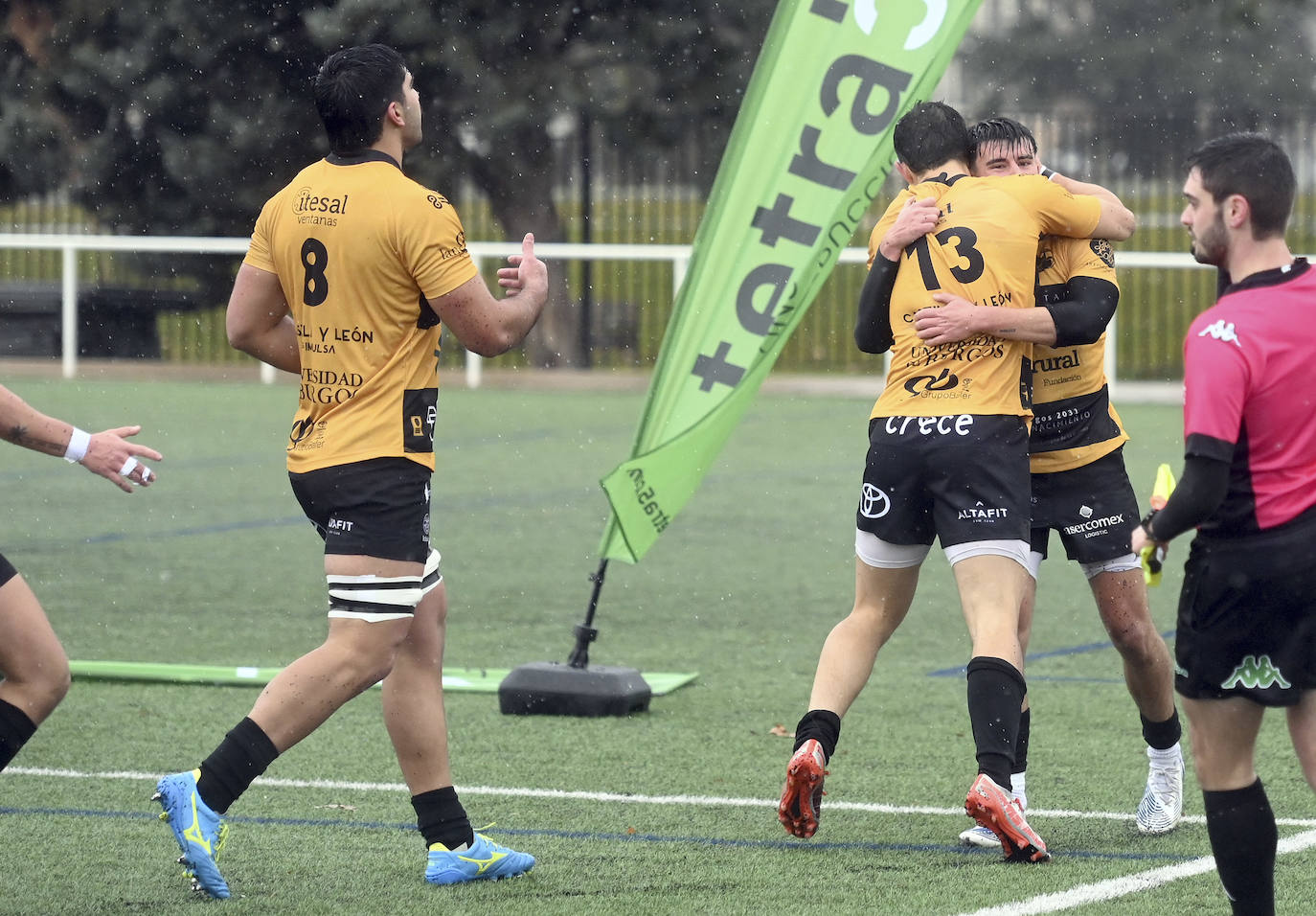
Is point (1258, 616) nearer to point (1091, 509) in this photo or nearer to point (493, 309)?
point (1091, 509)

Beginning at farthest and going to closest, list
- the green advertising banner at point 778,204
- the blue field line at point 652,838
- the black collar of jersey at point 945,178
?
the green advertising banner at point 778,204 < the black collar of jersey at point 945,178 < the blue field line at point 652,838

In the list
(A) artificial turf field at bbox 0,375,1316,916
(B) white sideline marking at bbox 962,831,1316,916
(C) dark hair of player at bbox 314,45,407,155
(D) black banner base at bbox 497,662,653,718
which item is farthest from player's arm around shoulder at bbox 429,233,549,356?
(D) black banner base at bbox 497,662,653,718

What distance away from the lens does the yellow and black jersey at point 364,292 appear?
176 inches

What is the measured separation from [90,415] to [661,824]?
14059 mm

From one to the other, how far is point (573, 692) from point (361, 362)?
246 centimetres

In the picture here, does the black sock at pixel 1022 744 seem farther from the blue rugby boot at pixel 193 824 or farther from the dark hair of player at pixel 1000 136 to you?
the blue rugby boot at pixel 193 824

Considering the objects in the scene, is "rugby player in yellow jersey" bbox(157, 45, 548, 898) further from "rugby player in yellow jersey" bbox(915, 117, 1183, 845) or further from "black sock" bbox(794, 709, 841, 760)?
"rugby player in yellow jersey" bbox(915, 117, 1183, 845)

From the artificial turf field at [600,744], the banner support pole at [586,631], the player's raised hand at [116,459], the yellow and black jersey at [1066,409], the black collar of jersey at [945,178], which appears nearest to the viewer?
the player's raised hand at [116,459]

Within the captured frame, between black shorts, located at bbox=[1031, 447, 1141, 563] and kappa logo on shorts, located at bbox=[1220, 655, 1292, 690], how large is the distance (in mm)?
1453

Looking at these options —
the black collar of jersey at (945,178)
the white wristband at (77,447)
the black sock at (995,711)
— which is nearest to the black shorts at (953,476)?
the black sock at (995,711)

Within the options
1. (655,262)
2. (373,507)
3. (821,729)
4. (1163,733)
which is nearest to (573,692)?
(821,729)

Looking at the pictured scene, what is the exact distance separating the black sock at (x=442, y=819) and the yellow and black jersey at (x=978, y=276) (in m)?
1.45

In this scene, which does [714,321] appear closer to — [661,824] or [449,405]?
[661,824]

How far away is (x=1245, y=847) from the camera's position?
3.84 m
